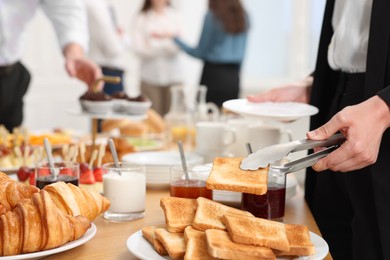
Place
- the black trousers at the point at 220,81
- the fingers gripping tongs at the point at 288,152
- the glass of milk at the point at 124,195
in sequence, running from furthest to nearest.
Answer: the black trousers at the point at 220,81 → the glass of milk at the point at 124,195 → the fingers gripping tongs at the point at 288,152

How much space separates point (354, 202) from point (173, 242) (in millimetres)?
666

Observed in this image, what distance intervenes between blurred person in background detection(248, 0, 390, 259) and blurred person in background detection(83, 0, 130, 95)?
283 centimetres

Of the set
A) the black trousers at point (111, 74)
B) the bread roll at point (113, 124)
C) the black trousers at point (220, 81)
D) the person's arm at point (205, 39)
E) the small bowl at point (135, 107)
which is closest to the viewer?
the small bowl at point (135, 107)

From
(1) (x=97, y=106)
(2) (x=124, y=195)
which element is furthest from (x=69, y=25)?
(2) (x=124, y=195)

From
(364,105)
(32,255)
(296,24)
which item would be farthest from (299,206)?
(296,24)

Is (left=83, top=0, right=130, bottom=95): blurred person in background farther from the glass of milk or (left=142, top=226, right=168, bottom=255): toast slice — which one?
(left=142, top=226, right=168, bottom=255): toast slice

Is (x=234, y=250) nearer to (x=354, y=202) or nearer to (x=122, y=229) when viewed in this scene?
(x=122, y=229)

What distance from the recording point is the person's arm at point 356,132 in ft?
3.93

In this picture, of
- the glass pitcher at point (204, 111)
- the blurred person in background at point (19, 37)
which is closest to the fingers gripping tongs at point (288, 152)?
the glass pitcher at point (204, 111)

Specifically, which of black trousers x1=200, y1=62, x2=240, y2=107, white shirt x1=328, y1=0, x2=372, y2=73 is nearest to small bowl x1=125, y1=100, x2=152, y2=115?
white shirt x1=328, y1=0, x2=372, y2=73

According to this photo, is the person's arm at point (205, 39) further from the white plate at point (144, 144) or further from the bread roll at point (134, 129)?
the white plate at point (144, 144)

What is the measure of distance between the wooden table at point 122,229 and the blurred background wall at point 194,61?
4.40m

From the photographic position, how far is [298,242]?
3.48 feet

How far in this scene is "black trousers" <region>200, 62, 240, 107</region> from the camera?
545 centimetres
